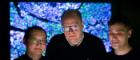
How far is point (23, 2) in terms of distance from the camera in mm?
2082

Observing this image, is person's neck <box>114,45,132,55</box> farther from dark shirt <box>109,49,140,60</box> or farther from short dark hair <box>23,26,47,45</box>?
short dark hair <box>23,26,47,45</box>

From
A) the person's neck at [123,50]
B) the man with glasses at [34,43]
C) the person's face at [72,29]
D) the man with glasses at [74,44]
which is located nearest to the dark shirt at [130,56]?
the person's neck at [123,50]

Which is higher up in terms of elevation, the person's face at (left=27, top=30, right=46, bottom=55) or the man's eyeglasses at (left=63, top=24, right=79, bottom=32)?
the man's eyeglasses at (left=63, top=24, right=79, bottom=32)

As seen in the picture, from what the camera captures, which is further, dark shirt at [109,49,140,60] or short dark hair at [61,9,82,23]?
short dark hair at [61,9,82,23]

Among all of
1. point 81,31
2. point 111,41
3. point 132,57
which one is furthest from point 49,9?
point 132,57

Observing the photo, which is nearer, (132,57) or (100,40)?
(132,57)

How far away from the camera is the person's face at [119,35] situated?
77.4 inches

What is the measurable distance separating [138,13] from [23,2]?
61cm

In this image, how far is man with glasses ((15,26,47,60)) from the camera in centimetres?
202

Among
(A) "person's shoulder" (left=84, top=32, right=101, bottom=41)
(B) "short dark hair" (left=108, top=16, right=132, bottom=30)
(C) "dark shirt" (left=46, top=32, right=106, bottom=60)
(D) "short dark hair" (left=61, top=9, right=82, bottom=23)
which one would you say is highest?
(D) "short dark hair" (left=61, top=9, right=82, bottom=23)

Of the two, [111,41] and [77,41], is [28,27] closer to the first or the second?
[77,41]

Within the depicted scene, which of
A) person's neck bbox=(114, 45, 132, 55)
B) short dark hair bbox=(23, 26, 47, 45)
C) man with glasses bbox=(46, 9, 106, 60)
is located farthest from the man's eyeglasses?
person's neck bbox=(114, 45, 132, 55)

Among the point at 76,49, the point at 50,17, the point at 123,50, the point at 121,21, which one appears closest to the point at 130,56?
the point at 123,50

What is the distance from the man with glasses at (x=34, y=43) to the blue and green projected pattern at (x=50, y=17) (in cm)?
3
